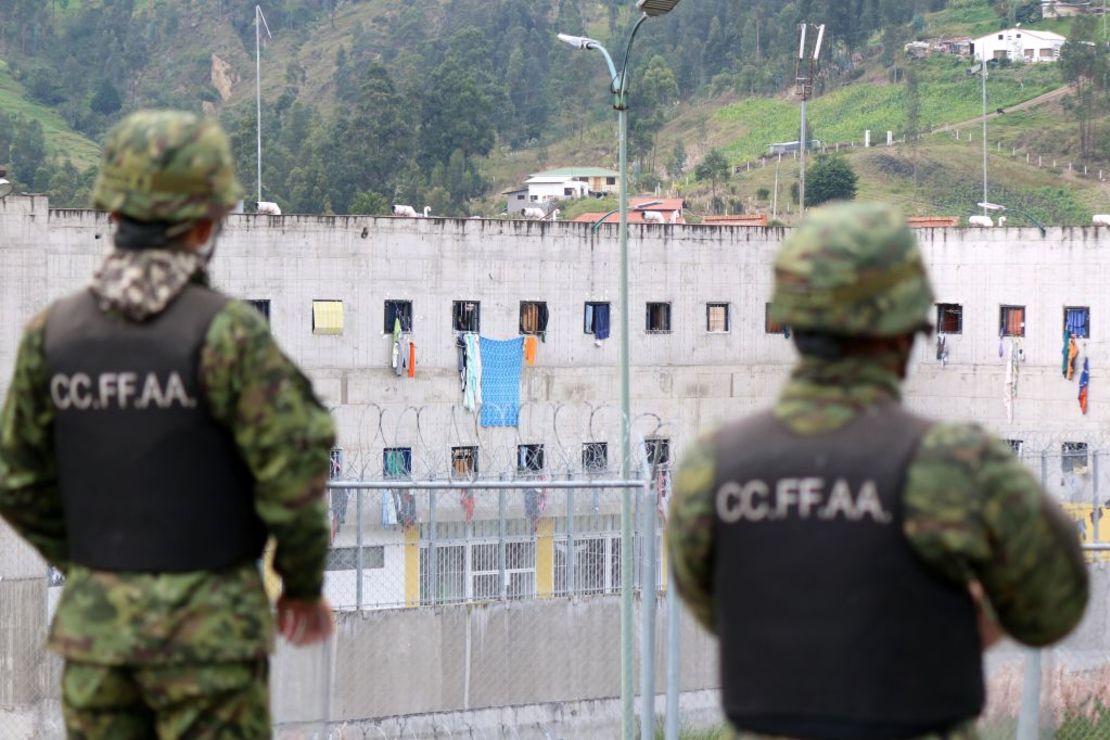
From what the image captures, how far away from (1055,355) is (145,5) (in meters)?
110

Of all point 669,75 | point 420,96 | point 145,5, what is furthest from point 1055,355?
point 145,5

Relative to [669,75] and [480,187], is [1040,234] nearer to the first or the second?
[480,187]

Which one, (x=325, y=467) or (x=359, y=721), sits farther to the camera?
(x=359, y=721)

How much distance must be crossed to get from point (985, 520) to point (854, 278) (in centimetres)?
47

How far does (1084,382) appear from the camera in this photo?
39469 mm

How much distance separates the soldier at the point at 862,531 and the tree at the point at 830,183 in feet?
231

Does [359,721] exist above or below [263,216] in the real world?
below

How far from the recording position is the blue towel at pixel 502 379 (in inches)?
1492

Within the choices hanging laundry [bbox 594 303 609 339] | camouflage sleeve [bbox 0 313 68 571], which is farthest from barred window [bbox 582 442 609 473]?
camouflage sleeve [bbox 0 313 68 571]

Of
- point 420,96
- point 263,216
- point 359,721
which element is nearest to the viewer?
point 359,721

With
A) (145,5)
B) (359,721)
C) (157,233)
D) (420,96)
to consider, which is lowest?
(359,721)

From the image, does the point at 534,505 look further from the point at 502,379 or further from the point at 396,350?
the point at 502,379

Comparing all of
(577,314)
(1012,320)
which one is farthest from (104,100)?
(1012,320)

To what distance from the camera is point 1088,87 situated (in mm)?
90562
